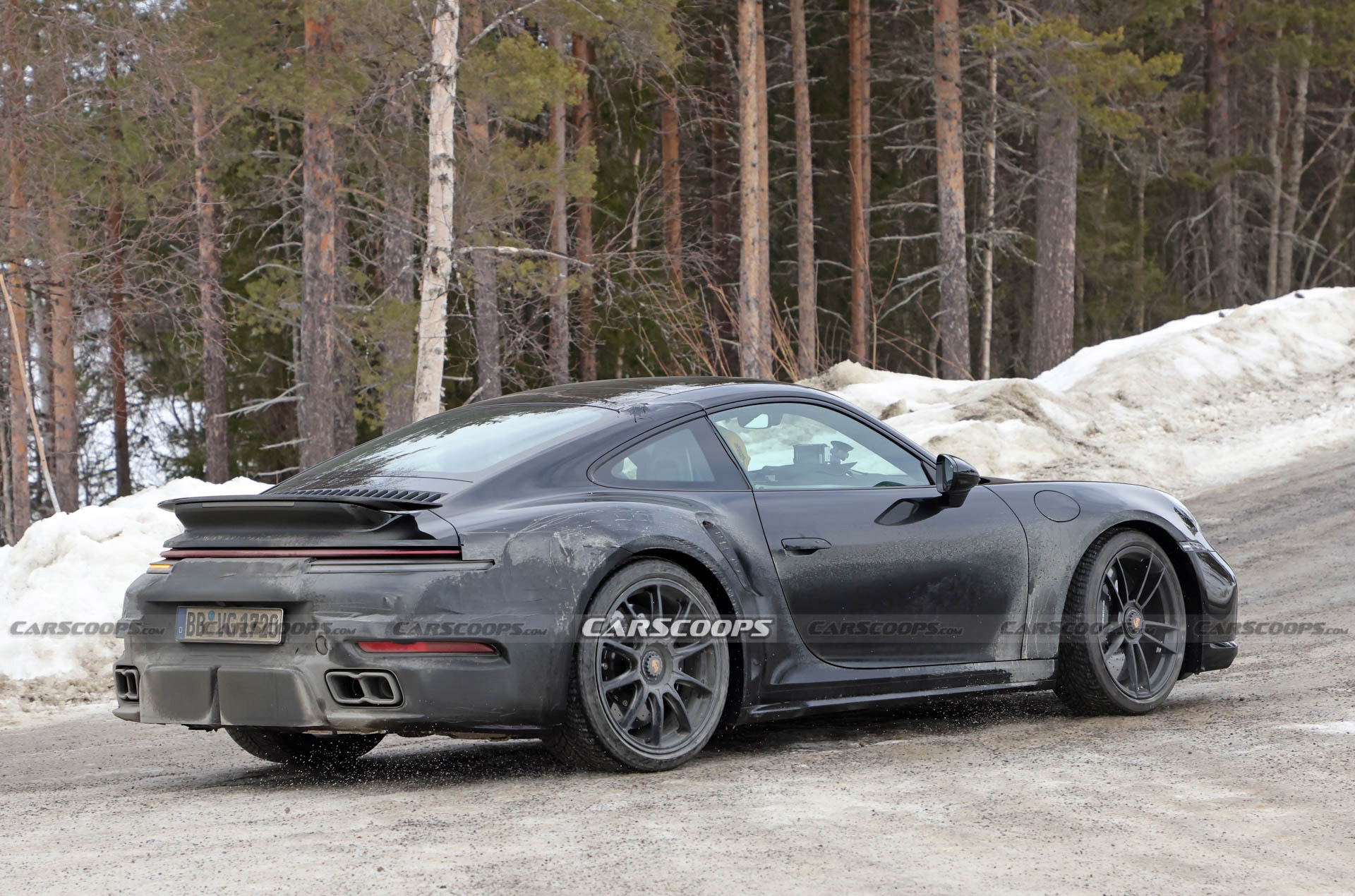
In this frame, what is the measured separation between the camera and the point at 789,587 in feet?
17.8

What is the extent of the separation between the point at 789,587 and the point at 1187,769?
57.2 inches

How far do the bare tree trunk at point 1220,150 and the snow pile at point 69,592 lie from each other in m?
27.8

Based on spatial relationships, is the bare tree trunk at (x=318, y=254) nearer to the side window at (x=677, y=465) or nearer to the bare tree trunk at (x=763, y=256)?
the bare tree trunk at (x=763, y=256)

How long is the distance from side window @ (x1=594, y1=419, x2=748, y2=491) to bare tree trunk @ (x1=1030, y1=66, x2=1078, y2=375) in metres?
18.1

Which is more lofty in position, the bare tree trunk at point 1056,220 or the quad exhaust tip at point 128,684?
the bare tree trunk at point 1056,220

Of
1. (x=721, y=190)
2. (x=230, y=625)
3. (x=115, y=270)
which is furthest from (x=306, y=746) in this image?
(x=721, y=190)

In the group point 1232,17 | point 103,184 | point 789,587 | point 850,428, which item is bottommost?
point 789,587

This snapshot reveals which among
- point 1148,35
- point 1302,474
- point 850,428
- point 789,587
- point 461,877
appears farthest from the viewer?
point 1148,35

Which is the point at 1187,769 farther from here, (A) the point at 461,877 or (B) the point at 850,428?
(A) the point at 461,877

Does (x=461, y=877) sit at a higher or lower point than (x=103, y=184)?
Result: lower

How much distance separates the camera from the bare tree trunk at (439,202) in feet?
44.3

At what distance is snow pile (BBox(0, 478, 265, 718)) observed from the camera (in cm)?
842

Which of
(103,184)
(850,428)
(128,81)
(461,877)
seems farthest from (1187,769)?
(103,184)

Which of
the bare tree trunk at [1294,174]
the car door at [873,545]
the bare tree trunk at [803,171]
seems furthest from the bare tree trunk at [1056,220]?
the car door at [873,545]
